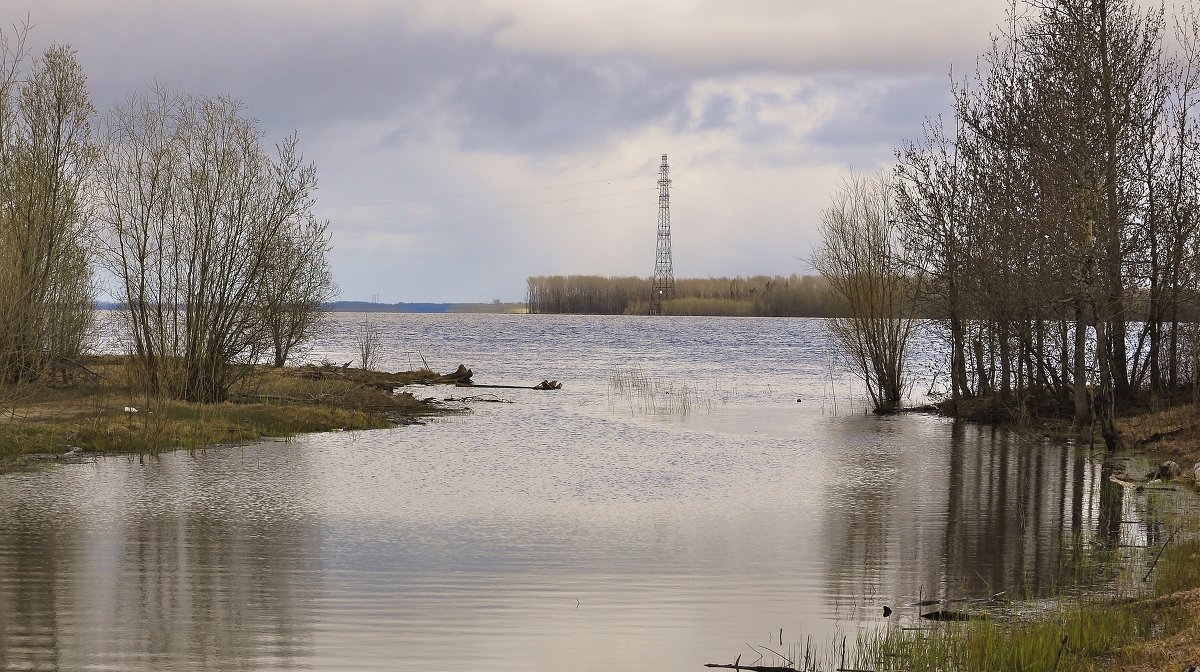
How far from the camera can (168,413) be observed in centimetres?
2520

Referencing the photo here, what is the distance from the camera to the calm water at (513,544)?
9.06m

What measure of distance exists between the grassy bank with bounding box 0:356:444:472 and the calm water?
4.06 feet

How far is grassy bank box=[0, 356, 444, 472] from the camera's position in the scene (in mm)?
21484

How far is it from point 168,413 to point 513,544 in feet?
47.8

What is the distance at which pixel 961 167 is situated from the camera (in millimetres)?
30891

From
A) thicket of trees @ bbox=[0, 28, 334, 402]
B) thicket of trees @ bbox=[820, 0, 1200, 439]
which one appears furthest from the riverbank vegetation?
thicket of trees @ bbox=[820, 0, 1200, 439]

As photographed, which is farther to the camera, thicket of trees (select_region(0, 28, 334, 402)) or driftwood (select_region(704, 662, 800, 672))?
thicket of trees (select_region(0, 28, 334, 402))

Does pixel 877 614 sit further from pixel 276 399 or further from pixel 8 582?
pixel 276 399

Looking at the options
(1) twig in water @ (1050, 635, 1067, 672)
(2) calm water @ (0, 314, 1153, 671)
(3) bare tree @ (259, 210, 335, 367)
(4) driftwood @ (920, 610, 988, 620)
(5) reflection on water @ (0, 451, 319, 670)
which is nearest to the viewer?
(1) twig in water @ (1050, 635, 1067, 672)

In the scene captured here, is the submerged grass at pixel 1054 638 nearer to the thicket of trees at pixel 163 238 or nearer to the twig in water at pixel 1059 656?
the twig in water at pixel 1059 656

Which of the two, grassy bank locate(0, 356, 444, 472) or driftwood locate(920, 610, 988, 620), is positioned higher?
grassy bank locate(0, 356, 444, 472)

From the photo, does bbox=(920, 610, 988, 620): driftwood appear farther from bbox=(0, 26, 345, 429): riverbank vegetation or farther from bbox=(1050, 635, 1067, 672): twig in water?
bbox=(0, 26, 345, 429): riverbank vegetation

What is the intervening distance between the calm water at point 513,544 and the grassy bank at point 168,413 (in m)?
1.24

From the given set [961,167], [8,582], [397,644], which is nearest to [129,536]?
[8,582]
